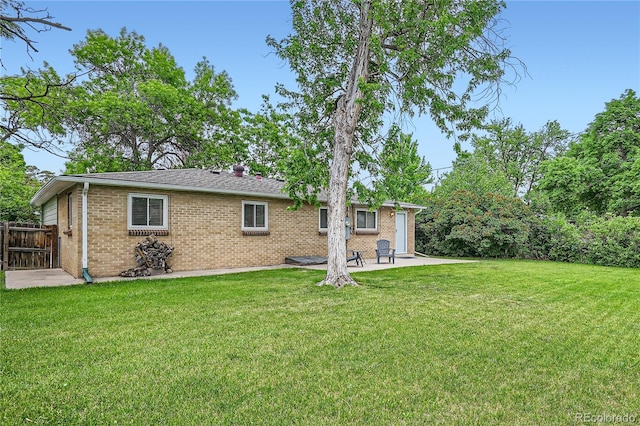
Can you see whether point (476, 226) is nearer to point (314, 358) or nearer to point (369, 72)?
point (369, 72)

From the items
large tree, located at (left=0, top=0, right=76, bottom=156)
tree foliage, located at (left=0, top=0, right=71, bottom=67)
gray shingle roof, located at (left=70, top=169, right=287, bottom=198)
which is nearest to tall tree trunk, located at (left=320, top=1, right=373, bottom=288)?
gray shingle roof, located at (left=70, top=169, right=287, bottom=198)

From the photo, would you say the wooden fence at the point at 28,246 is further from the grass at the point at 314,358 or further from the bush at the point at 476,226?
the bush at the point at 476,226

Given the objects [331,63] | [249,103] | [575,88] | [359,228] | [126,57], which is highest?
[126,57]

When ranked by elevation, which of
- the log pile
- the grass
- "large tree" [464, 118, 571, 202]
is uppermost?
"large tree" [464, 118, 571, 202]

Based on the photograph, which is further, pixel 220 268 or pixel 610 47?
pixel 610 47

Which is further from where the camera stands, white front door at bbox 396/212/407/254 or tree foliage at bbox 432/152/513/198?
tree foliage at bbox 432/152/513/198

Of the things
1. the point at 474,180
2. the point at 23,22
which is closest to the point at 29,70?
the point at 23,22

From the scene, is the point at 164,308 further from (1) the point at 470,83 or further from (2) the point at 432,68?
(1) the point at 470,83

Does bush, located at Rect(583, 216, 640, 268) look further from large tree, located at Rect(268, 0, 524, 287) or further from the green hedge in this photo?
large tree, located at Rect(268, 0, 524, 287)

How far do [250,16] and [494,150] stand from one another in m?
28.7

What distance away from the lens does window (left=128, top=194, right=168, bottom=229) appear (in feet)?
32.8

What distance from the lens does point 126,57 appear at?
2380 cm

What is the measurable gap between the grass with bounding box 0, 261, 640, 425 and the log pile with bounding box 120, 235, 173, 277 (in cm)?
257

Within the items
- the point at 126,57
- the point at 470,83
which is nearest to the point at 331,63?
the point at 470,83
